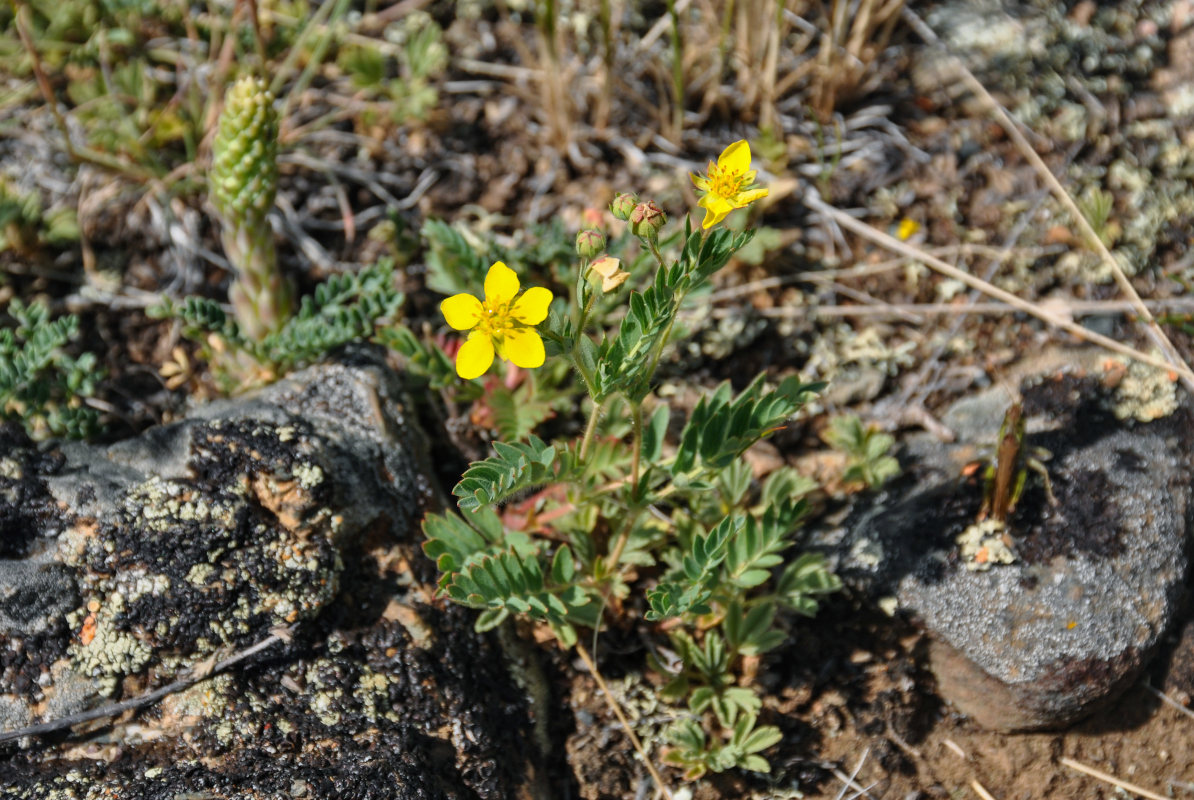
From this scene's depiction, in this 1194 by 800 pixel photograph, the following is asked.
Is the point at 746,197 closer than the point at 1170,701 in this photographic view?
Yes

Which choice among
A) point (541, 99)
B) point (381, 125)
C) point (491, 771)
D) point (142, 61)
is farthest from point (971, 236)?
point (142, 61)

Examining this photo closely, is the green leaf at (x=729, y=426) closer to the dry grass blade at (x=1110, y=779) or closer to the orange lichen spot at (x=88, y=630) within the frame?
the dry grass blade at (x=1110, y=779)

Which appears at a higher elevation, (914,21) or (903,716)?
(914,21)

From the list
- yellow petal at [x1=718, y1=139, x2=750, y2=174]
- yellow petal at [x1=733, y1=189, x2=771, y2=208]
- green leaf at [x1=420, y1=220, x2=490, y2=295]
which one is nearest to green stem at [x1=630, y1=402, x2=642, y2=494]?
yellow petal at [x1=733, y1=189, x2=771, y2=208]

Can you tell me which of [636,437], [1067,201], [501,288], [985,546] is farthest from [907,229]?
[501,288]

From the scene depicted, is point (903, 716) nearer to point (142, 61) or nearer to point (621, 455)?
point (621, 455)

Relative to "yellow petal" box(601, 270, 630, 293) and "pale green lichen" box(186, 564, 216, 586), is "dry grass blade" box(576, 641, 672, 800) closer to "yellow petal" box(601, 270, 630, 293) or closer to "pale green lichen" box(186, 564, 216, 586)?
"pale green lichen" box(186, 564, 216, 586)

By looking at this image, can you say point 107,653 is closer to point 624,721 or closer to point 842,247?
point 624,721
